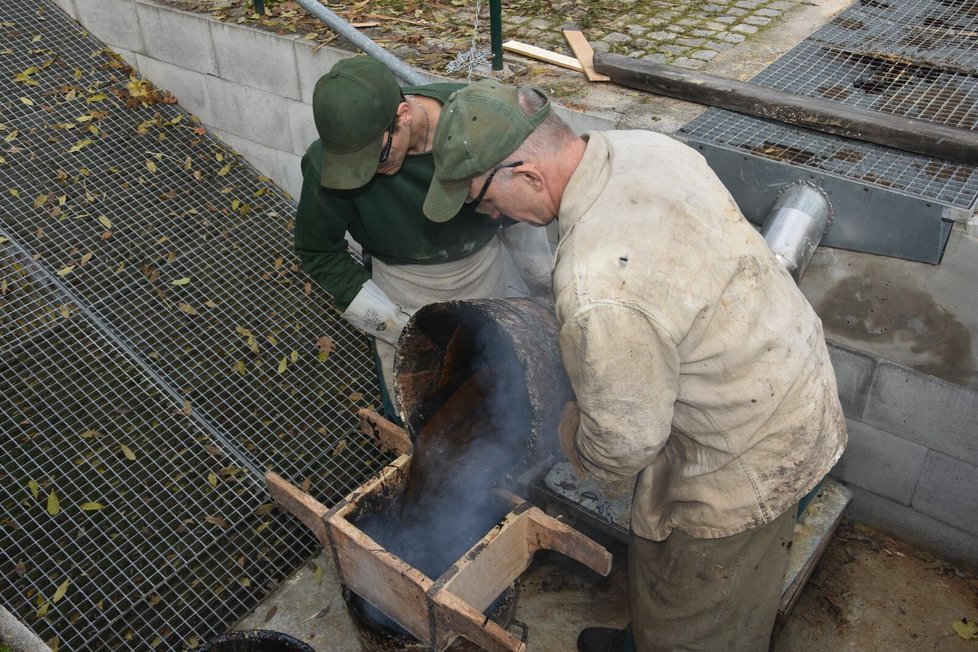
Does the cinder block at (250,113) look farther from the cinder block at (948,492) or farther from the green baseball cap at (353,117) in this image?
the cinder block at (948,492)

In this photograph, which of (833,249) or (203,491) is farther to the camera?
(203,491)

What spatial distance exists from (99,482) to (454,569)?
2.62 meters

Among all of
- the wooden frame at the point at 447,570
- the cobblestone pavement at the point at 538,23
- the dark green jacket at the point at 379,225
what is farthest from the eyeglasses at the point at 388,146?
the cobblestone pavement at the point at 538,23

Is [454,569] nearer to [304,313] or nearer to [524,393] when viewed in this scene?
[524,393]

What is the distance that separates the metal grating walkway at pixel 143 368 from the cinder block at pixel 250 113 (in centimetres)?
28

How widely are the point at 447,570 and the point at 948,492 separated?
2.86m

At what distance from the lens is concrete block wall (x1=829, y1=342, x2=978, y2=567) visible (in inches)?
161

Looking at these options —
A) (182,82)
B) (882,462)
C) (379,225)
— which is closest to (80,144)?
(182,82)

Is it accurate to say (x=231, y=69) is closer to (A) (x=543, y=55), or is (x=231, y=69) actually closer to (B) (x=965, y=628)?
(A) (x=543, y=55)

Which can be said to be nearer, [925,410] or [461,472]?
[461,472]

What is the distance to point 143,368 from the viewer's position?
5090mm

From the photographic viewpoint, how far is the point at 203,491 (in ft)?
15.0

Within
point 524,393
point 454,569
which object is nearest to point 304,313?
point 524,393

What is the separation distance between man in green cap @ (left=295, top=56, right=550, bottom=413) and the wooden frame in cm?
116
